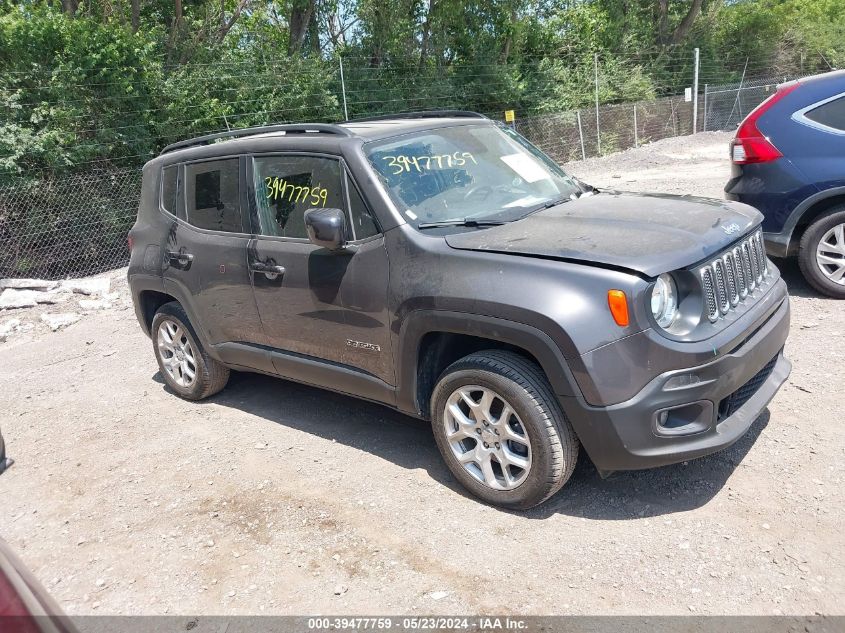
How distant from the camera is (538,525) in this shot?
11.4 ft

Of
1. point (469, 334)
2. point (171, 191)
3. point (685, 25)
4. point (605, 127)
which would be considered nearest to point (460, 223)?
point (469, 334)

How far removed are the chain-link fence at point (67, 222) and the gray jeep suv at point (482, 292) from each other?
5994 mm

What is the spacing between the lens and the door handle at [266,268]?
4328mm

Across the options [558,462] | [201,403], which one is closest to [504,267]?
[558,462]

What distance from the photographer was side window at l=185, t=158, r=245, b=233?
4.68m

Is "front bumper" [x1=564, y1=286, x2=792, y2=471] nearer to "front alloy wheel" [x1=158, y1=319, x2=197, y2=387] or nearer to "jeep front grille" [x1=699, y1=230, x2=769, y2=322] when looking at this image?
"jeep front grille" [x1=699, y1=230, x2=769, y2=322]

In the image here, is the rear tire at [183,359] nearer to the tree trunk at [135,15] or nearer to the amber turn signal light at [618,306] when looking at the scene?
the amber turn signal light at [618,306]

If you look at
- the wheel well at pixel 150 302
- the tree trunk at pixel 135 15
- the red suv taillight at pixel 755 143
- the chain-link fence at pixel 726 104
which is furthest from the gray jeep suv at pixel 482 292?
the chain-link fence at pixel 726 104

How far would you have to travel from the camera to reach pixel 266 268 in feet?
14.5

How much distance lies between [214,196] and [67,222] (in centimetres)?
665

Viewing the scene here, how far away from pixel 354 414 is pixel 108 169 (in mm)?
7738

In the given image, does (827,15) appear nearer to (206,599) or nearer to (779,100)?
(779,100)

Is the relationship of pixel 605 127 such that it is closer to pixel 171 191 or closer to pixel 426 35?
pixel 426 35

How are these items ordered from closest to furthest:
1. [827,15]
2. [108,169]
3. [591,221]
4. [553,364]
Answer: [553,364], [591,221], [108,169], [827,15]
